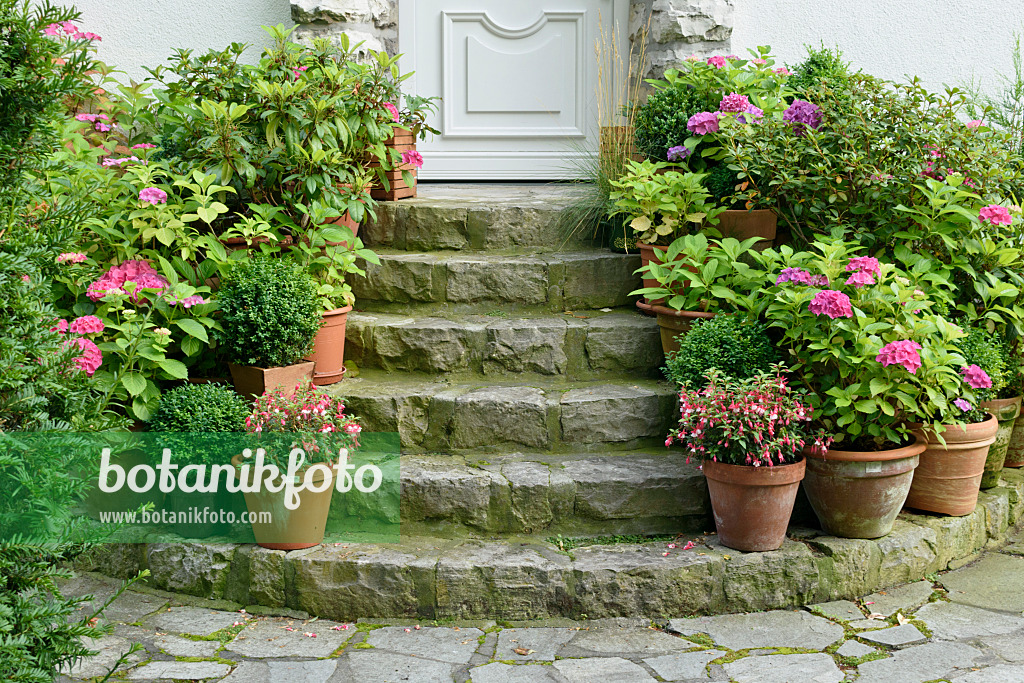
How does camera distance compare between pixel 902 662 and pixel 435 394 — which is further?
pixel 435 394

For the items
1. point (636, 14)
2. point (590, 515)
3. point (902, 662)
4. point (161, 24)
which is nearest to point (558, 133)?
point (636, 14)

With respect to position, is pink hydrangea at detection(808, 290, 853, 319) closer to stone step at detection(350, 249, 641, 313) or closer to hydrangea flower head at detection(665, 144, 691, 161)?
stone step at detection(350, 249, 641, 313)

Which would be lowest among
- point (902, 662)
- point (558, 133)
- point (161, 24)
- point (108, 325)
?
point (902, 662)

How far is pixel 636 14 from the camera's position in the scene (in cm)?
498

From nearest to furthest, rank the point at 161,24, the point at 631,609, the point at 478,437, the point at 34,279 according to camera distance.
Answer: the point at 34,279
the point at 631,609
the point at 478,437
the point at 161,24

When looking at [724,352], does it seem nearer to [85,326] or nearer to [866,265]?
[866,265]

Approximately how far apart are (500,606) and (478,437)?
715 mm

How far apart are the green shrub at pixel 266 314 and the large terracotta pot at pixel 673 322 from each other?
4.36 feet

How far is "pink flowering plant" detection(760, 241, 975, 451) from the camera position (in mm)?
2820

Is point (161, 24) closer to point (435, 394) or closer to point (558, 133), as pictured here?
point (558, 133)

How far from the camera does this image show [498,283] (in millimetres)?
3787

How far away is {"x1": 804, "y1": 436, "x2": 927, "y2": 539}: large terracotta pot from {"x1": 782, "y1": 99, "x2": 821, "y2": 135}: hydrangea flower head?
142cm

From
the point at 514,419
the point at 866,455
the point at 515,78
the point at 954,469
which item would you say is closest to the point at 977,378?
the point at 954,469

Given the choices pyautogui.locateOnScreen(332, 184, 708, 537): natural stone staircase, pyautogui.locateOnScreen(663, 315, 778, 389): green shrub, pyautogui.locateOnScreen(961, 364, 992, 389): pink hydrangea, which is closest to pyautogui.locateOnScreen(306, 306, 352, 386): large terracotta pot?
pyautogui.locateOnScreen(332, 184, 708, 537): natural stone staircase
